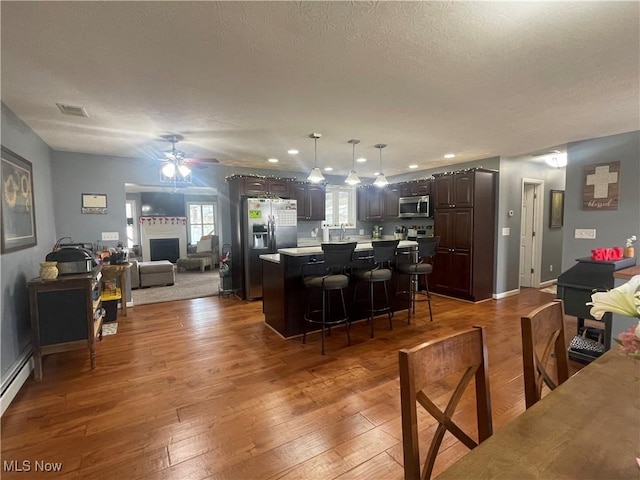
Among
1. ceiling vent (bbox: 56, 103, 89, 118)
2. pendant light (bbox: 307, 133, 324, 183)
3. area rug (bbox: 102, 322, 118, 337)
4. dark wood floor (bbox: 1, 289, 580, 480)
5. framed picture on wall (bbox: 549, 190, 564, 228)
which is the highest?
ceiling vent (bbox: 56, 103, 89, 118)

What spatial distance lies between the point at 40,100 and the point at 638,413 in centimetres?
414

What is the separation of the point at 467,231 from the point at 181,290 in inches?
214

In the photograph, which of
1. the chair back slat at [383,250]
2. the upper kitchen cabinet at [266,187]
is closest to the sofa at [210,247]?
the upper kitchen cabinet at [266,187]

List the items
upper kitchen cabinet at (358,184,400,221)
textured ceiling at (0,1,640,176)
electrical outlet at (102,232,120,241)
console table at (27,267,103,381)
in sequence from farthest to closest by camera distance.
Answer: upper kitchen cabinet at (358,184,400,221) → electrical outlet at (102,232,120,241) → console table at (27,267,103,381) → textured ceiling at (0,1,640,176)

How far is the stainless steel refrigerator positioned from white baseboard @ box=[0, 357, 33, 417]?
292 cm

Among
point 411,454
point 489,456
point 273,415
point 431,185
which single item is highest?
point 431,185

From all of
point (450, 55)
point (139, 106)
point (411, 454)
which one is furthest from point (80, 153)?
point (411, 454)

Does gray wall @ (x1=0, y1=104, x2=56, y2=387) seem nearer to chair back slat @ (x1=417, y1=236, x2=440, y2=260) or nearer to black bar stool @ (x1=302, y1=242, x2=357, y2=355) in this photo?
black bar stool @ (x1=302, y1=242, x2=357, y2=355)

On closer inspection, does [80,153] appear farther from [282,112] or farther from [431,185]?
[431,185]

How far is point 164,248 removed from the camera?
9883 mm

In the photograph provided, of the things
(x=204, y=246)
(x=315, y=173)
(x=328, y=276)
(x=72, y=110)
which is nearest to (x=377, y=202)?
(x=315, y=173)

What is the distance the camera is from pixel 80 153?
463cm

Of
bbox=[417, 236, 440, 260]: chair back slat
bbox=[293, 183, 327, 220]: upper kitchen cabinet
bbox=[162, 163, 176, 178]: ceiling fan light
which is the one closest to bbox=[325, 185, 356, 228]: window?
bbox=[293, 183, 327, 220]: upper kitchen cabinet

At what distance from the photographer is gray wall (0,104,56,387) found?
8.42ft
